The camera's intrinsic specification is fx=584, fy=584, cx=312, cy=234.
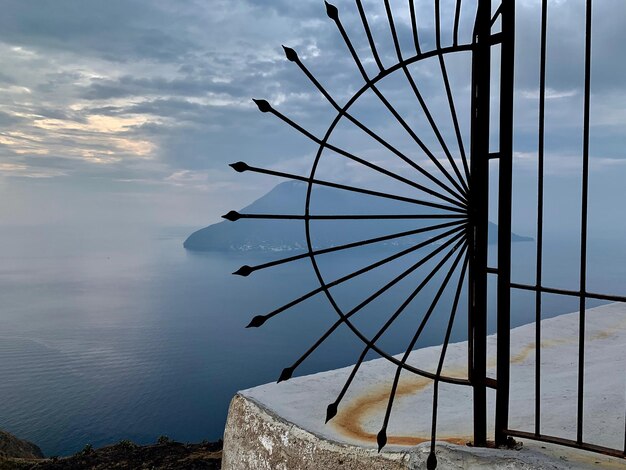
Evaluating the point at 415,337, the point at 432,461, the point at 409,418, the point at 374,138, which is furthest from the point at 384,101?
the point at 409,418

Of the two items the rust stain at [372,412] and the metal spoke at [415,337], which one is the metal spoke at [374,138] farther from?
the rust stain at [372,412]

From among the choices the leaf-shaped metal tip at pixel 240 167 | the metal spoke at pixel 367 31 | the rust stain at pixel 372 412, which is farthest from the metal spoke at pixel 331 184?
the rust stain at pixel 372 412

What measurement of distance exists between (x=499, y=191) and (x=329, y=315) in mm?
70395

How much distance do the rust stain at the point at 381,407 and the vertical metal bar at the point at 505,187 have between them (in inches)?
29.5

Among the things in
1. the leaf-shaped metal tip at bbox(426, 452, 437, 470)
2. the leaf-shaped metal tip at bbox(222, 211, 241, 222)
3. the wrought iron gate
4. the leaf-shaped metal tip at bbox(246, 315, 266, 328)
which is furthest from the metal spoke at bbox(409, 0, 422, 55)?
the leaf-shaped metal tip at bbox(426, 452, 437, 470)

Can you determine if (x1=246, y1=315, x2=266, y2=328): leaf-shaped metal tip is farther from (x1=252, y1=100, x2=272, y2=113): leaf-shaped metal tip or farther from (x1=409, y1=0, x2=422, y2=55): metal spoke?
(x1=409, y1=0, x2=422, y2=55): metal spoke

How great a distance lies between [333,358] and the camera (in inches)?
2045

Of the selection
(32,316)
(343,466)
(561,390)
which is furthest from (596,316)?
(32,316)

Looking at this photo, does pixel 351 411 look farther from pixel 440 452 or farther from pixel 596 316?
pixel 596 316

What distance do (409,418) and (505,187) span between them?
212 cm

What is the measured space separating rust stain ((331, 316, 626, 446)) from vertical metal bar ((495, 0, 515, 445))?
748 millimetres

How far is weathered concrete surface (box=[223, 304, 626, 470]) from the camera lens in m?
3.42

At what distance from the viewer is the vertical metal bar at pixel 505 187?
3.21 m

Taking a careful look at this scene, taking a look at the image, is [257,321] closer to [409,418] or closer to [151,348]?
[409,418]
